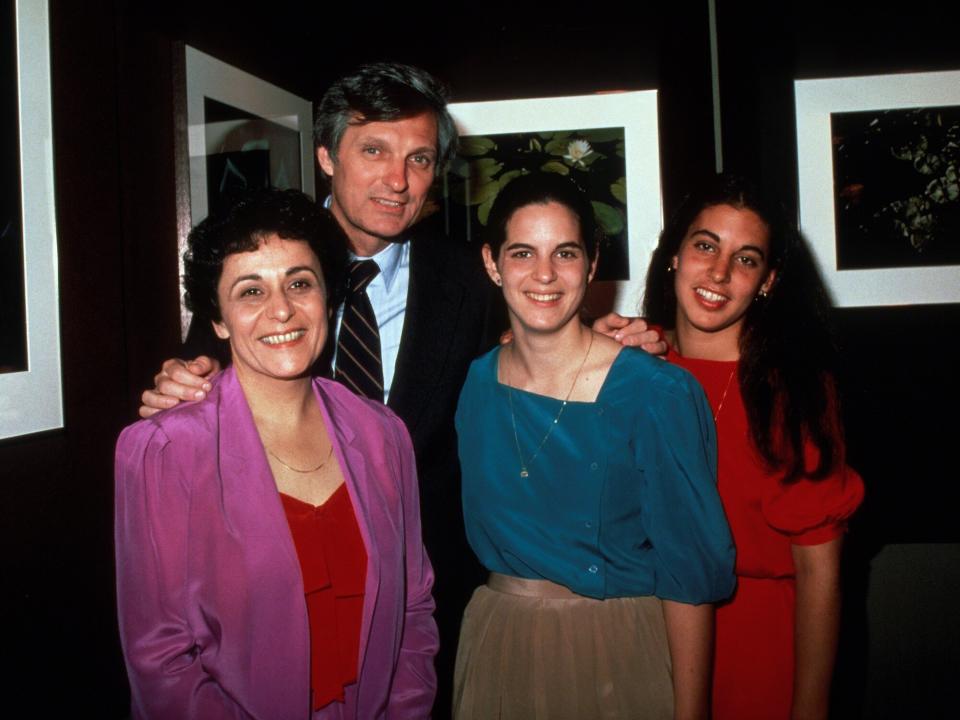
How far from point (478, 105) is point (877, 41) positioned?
1.57 metres

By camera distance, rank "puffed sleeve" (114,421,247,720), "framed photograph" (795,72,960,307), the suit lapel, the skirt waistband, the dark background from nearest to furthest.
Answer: "puffed sleeve" (114,421,247,720) → the skirt waistband → the suit lapel → the dark background → "framed photograph" (795,72,960,307)

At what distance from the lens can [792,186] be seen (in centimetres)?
289

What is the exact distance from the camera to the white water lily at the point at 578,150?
3094mm

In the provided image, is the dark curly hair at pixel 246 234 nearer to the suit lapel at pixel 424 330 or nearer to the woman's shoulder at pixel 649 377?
the suit lapel at pixel 424 330

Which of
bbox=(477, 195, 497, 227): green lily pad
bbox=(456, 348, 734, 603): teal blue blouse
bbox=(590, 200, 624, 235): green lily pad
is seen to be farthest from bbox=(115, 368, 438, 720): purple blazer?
bbox=(590, 200, 624, 235): green lily pad

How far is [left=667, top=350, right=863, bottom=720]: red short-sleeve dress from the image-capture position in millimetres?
1825

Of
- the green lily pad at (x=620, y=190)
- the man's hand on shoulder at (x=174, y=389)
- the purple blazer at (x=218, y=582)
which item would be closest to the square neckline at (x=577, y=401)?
the purple blazer at (x=218, y=582)

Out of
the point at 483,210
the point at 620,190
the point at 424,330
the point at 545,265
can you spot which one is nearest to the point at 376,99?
the point at 424,330

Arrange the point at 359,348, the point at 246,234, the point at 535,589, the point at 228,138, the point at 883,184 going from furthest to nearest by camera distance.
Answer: the point at 883,184 < the point at 228,138 < the point at 359,348 < the point at 535,589 < the point at 246,234

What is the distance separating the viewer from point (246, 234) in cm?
157

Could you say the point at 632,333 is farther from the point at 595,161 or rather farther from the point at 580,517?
the point at 595,161

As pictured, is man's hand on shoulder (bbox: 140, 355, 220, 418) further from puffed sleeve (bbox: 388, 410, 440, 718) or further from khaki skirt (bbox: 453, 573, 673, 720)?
khaki skirt (bbox: 453, 573, 673, 720)

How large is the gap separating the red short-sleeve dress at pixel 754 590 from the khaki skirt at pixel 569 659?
1.08ft

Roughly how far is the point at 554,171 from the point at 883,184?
4.20 ft
